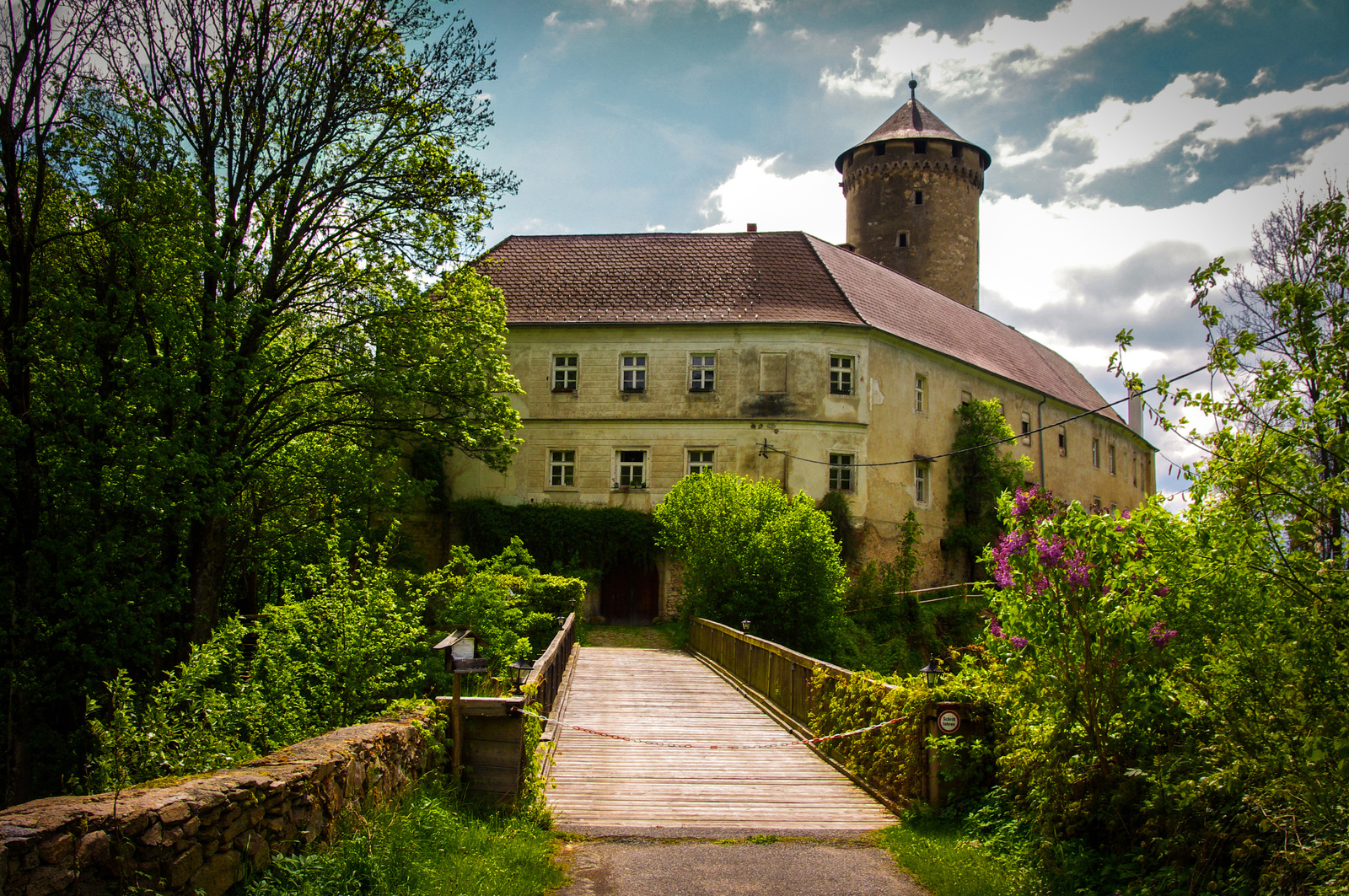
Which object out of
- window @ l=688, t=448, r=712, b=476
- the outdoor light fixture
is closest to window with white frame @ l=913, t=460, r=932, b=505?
window @ l=688, t=448, r=712, b=476

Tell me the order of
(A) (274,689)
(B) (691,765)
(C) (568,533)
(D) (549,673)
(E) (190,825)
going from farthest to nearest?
(C) (568,533), (D) (549,673), (B) (691,765), (A) (274,689), (E) (190,825)

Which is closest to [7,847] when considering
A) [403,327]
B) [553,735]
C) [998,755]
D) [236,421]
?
[998,755]

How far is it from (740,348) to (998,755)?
79.4 feet

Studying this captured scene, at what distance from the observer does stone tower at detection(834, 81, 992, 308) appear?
46.6 metres

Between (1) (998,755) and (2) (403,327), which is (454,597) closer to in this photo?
(2) (403,327)

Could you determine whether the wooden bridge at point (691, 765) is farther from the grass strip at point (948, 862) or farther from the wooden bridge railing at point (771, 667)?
the grass strip at point (948, 862)

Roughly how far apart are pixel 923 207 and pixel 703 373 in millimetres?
20124

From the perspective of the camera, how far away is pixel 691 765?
1147 cm

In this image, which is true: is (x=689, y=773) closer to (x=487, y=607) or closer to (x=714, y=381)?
(x=487, y=607)

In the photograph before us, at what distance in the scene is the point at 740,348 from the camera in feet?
106

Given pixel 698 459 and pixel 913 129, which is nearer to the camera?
pixel 698 459

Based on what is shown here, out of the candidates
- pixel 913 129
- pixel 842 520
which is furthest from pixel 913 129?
pixel 842 520

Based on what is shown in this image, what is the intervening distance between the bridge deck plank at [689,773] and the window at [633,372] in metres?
16.7

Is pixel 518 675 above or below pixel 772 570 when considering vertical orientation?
below
